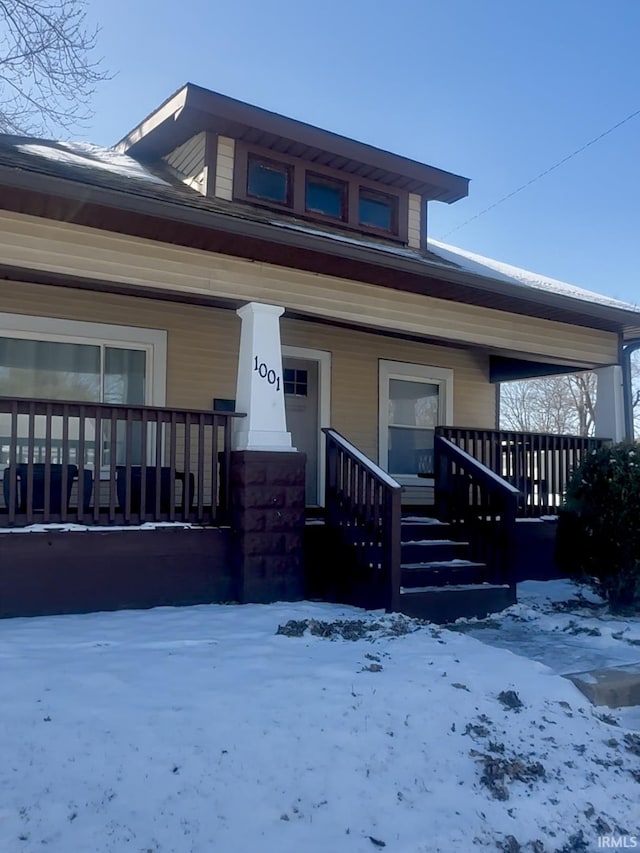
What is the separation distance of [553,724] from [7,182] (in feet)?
15.5

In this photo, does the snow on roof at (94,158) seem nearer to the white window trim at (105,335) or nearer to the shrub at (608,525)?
the white window trim at (105,335)

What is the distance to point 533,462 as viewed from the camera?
866 cm

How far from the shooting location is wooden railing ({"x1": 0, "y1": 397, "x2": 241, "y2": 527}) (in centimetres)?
574

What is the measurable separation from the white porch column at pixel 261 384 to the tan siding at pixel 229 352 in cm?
188

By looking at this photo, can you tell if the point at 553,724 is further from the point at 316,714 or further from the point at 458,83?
the point at 458,83

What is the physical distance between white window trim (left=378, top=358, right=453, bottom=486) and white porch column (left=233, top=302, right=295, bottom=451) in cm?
325

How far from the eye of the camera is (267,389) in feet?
21.7

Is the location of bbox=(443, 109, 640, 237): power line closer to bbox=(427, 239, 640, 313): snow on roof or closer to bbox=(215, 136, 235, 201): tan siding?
bbox=(427, 239, 640, 313): snow on roof

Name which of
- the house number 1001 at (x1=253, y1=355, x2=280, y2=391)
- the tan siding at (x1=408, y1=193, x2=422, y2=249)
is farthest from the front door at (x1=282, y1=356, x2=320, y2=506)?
the house number 1001 at (x1=253, y1=355, x2=280, y2=391)

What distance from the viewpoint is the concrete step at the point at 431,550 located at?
6.82 meters

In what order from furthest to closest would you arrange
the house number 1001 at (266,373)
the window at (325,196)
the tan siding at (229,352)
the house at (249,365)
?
the window at (325,196) → the tan siding at (229,352) → the house number 1001 at (266,373) → the house at (249,365)

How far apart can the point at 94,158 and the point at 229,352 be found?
101 inches

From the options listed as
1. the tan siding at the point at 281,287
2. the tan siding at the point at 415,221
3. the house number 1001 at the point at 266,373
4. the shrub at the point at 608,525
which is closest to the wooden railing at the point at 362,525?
the house number 1001 at the point at 266,373

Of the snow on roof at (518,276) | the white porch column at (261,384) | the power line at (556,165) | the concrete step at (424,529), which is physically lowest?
the concrete step at (424,529)
